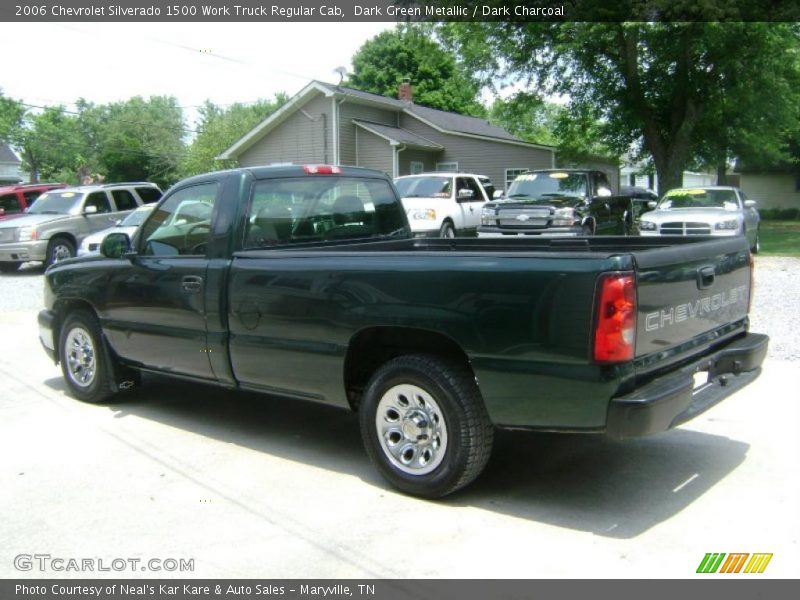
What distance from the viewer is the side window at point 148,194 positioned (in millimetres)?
18047

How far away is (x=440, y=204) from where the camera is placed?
1673cm

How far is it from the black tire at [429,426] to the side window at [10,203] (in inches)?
711

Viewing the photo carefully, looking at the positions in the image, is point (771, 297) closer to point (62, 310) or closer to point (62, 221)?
point (62, 310)

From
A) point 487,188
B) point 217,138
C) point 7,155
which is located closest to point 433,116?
point 487,188

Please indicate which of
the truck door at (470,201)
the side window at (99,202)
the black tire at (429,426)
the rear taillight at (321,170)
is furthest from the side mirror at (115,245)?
the side window at (99,202)

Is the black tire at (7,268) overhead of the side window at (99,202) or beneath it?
beneath

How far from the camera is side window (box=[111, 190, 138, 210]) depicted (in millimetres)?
17453

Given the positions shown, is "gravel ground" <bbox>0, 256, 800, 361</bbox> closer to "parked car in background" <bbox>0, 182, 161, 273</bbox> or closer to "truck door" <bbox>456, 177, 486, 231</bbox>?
"parked car in background" <bbox>0, 182, 161, 273</bbox>

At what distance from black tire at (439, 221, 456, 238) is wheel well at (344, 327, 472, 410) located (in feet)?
39.2

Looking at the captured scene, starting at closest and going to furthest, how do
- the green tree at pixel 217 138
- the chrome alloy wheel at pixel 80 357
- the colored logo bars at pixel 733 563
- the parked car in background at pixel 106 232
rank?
the colored logo bars at pixel 733 563, the chrome alloy wheel at pixel 80 357, the parked car in background at pixel 106 232, the green tree at pixel 217 138

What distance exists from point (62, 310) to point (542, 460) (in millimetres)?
4336

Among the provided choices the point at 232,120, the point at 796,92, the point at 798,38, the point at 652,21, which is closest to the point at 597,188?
the point at 652,21

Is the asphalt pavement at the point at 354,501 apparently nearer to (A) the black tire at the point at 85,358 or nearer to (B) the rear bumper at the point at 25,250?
(A) the black tire at the point at 85,358

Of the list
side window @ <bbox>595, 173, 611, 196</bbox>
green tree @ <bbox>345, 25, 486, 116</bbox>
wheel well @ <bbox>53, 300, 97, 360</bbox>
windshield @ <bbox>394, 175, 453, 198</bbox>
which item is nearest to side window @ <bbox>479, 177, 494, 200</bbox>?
windshield @ <bbox>394, 175, 453, 198</bbox>
